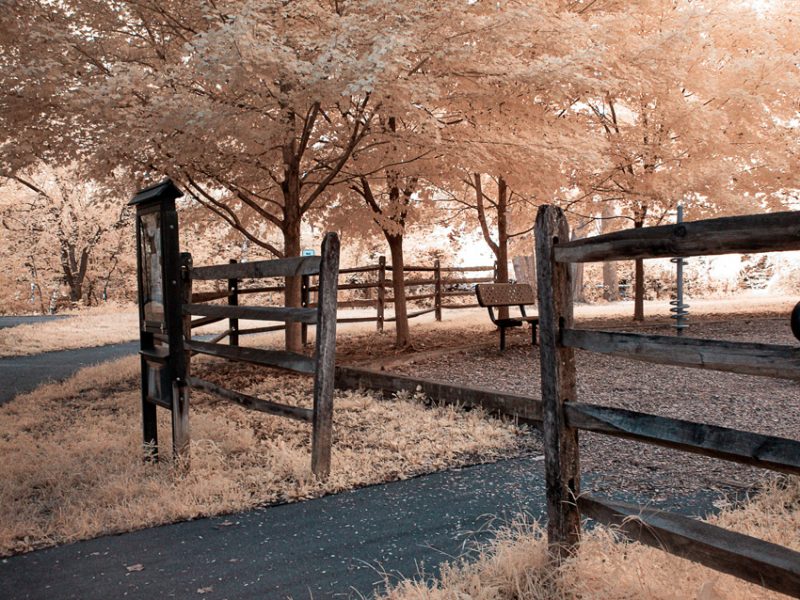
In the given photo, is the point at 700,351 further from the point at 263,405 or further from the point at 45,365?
the point at 45,365

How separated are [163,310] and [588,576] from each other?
3701 millimetres

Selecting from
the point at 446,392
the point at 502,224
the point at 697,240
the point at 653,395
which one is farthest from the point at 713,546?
the point at 502,224

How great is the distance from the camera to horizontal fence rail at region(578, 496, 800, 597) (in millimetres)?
2453

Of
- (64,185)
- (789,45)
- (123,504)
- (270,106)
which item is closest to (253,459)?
(123,504)

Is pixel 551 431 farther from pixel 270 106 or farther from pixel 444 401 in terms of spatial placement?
pixel 270 106

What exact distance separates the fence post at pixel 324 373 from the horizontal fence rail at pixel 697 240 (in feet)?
7.09

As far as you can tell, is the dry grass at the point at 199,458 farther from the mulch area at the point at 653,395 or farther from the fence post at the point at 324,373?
the mulch area at the point at 653,395

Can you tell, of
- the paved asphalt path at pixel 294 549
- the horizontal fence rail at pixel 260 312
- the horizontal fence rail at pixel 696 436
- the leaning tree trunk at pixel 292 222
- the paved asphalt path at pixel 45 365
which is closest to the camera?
the horizontal fence rail at pixel 696 436

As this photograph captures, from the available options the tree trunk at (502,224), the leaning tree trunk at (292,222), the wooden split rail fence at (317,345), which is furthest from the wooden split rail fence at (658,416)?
the tree trunk at (502,224)

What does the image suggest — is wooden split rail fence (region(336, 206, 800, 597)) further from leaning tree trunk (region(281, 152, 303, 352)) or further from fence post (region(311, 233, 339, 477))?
leaning tree trunk (region(281, 152, 303, 352))

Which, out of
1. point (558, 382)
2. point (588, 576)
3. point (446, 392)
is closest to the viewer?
point (588, 576)

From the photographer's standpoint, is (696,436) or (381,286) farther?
(381,286)

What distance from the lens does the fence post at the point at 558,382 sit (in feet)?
10.9

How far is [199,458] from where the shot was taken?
18.3 ft
